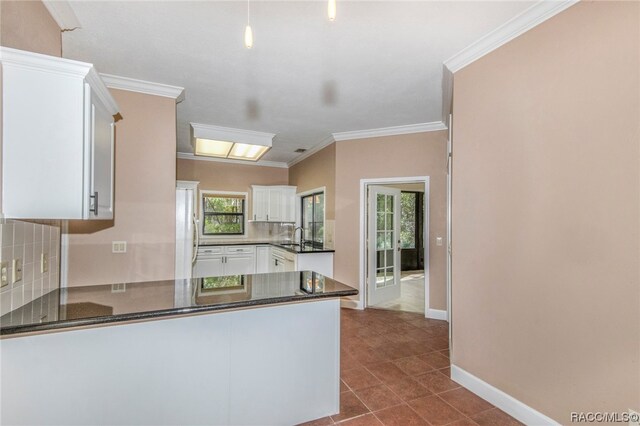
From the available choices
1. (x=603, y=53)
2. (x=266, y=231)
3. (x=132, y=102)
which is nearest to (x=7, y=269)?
(x=132, y=102)

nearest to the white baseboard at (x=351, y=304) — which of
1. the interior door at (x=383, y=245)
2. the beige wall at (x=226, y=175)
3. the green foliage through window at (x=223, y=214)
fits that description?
the interior door at (x=383, y=245)

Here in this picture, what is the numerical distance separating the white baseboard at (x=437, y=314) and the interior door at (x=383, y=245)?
2.62 ft

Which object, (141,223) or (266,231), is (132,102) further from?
(266,231)

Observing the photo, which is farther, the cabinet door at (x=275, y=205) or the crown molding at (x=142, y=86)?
the cabinet door at (x=275, y=205)

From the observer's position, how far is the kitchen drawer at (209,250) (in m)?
5.69

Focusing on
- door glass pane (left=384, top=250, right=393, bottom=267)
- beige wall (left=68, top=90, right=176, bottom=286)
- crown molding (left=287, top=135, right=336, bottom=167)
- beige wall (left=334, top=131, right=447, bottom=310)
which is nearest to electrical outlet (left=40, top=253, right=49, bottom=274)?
beige wall (left=68, top=90, right=176, bottom=286)

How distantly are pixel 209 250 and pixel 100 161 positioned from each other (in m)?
4.11

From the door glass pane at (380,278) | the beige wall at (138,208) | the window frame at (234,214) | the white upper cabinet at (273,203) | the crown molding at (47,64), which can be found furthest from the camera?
the white upper cabinet at (273,203)

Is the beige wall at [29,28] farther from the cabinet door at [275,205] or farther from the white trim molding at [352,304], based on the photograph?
the cabinet door at [275,205]

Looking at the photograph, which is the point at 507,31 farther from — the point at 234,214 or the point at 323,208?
the point at 234,214

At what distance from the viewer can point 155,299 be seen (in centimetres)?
172

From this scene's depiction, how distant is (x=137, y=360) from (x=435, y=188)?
12.6 ft

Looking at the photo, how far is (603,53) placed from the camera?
1.66 metres

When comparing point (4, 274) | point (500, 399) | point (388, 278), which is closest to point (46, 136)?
point (4, 274)
